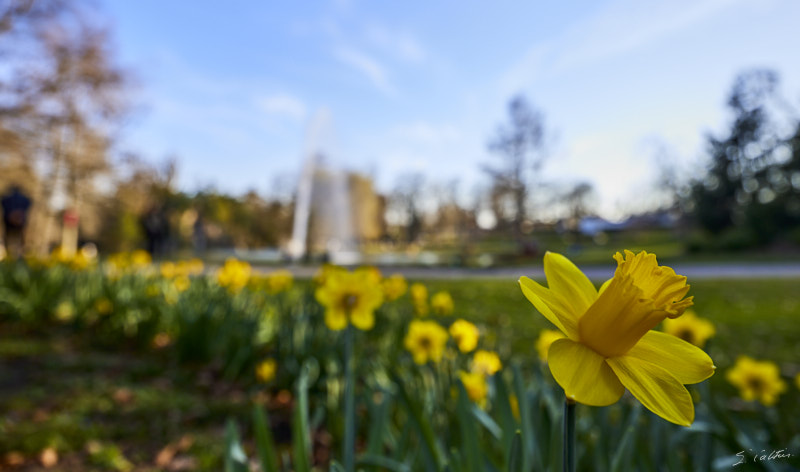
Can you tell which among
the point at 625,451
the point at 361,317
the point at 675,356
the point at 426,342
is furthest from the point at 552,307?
the point at 426,342

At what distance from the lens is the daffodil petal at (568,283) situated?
49 cm

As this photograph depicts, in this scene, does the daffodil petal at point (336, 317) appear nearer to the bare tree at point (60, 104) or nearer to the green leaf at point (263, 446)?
the green leaf at point (263, 446)

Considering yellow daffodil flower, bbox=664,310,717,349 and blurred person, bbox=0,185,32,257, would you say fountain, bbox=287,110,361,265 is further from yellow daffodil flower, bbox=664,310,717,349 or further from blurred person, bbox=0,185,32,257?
yellow daffodil flower, bbox=664,310,717,349

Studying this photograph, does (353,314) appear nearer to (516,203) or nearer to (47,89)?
(47,89)

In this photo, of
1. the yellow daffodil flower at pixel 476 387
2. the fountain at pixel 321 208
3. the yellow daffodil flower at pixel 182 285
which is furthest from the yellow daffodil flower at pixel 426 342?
the fountain at pixel 321 208

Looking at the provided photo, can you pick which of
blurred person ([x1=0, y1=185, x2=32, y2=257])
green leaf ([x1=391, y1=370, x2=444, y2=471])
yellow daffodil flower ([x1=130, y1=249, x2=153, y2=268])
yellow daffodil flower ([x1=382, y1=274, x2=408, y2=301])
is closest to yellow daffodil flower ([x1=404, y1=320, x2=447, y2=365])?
green leaf ([x1=391, y1=370, x2=444, y2=471])

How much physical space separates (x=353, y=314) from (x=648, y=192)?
3876cm

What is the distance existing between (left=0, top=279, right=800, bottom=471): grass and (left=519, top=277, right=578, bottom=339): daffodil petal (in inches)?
59.3

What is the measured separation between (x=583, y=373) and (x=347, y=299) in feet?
3.32

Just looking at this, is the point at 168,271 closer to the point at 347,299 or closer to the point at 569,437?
the point at 347,299

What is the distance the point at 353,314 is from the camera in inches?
53.7

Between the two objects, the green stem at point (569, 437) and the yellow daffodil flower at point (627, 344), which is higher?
the yellow daffodil flower at point (627, 344)

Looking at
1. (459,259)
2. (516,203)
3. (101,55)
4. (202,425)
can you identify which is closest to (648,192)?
(516,203)

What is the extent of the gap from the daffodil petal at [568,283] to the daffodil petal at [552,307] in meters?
0.01
